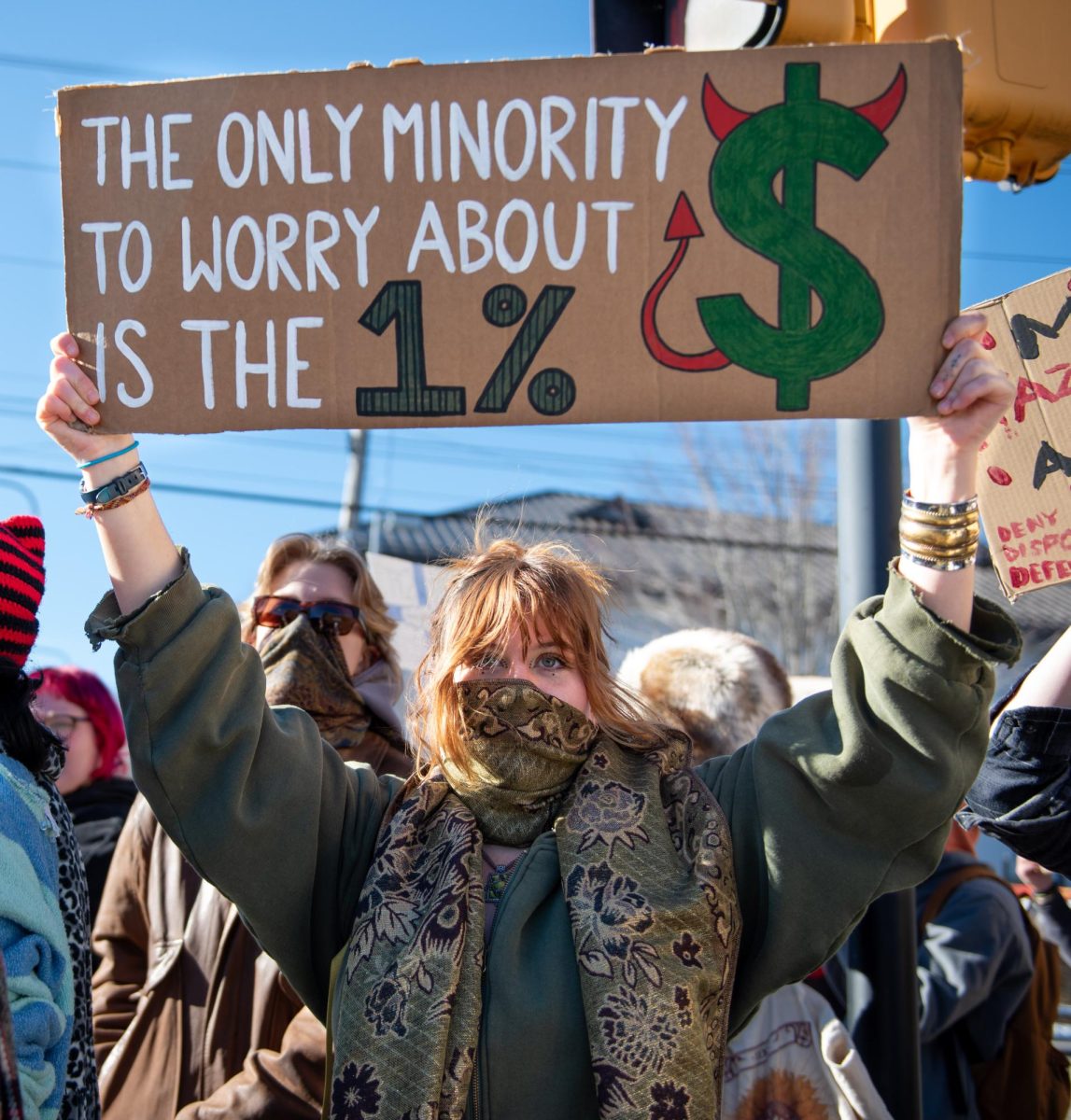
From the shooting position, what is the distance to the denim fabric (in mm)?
2242

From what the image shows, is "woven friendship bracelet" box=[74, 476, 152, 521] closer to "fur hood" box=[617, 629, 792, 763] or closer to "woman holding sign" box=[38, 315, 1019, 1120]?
"woman holding sign" box=[38, 315, 1019, 1120]

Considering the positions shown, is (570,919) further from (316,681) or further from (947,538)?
(316,681)

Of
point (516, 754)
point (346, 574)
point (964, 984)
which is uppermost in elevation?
point (346, 574)

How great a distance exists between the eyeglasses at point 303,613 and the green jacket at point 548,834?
1.12 m

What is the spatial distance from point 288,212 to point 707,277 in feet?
2.18

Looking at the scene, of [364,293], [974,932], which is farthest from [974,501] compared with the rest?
[974,932]

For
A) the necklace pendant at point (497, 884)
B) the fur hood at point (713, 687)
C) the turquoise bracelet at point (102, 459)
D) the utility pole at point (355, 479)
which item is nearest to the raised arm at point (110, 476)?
the turquoise bracelet at point (102, 459)

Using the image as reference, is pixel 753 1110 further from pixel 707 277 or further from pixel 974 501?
pixel 707 277

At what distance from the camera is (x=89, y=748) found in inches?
154

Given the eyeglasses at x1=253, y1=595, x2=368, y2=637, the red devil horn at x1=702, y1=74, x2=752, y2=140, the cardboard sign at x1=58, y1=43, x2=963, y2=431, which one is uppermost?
the red devil horn at x1=702, y1=74, x2=752, y2=140

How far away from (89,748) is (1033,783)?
Answer: 274cm

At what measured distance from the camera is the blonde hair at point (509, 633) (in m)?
2.14

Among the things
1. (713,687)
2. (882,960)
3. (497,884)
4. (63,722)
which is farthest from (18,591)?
(63,722)

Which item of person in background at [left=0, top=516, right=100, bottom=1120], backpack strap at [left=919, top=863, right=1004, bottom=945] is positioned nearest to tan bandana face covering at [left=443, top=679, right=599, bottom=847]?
person in background at [left=0, top=516, right=100, bottom=1120]
